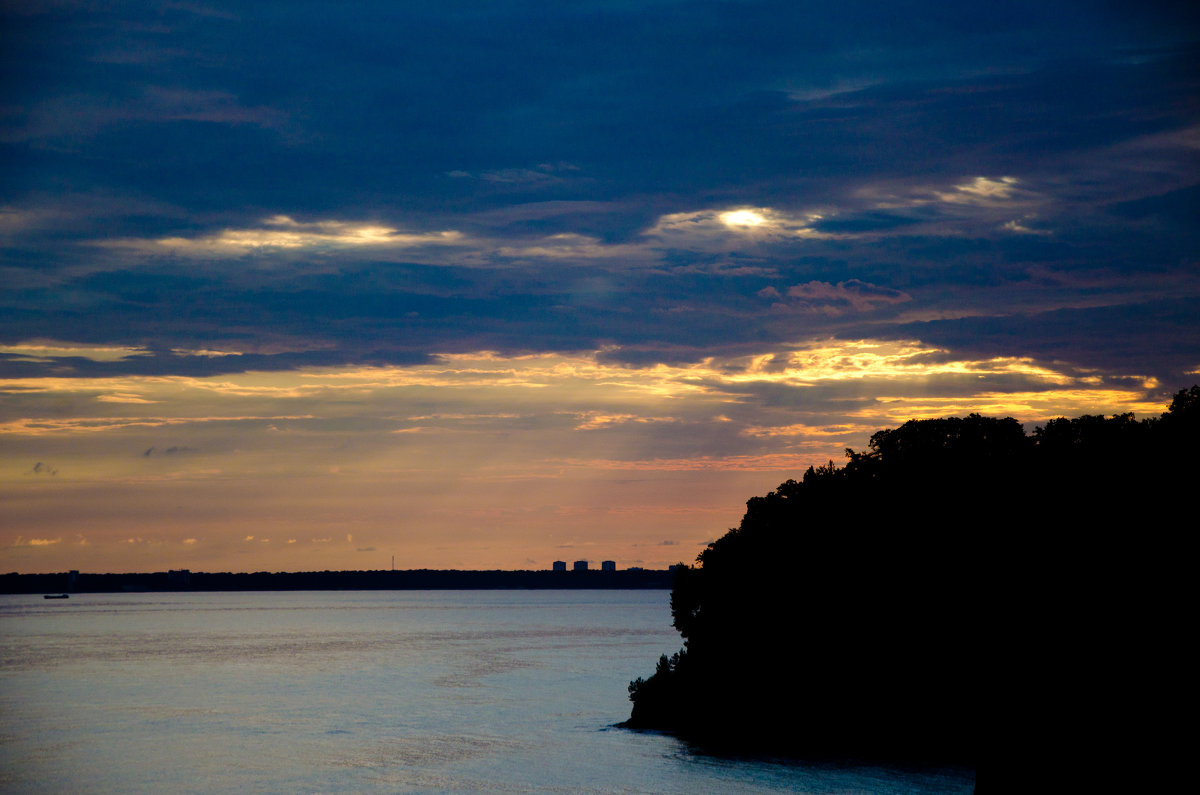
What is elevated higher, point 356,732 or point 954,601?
point 954,601

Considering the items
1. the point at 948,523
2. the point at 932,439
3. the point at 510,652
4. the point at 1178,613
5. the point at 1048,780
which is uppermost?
the point at 932,439

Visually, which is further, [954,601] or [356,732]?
[356,732]

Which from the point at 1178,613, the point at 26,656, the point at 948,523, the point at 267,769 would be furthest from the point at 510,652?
the point at 1178,613

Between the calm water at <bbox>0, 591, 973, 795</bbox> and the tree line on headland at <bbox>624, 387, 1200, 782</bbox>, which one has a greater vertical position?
the tree line on headland at <bbox>624, 387, 1200, 782</bbox>

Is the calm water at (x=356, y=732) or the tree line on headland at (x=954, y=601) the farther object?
the calm water at (x=356, y=732)

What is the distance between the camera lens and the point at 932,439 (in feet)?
206

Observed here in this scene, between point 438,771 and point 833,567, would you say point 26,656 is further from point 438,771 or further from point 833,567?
point 833,567

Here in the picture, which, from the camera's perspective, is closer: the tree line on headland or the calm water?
the tree line on headland

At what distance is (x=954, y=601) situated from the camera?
51812mm

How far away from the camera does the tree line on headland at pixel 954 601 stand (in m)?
41.2

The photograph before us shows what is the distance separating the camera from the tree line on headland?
4125cm

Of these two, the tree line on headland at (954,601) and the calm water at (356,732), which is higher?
the tree line on headland at (954,601)

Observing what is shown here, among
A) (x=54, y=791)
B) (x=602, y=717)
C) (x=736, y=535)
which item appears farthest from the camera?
(x=602, y=717)

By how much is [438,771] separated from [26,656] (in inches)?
4118
